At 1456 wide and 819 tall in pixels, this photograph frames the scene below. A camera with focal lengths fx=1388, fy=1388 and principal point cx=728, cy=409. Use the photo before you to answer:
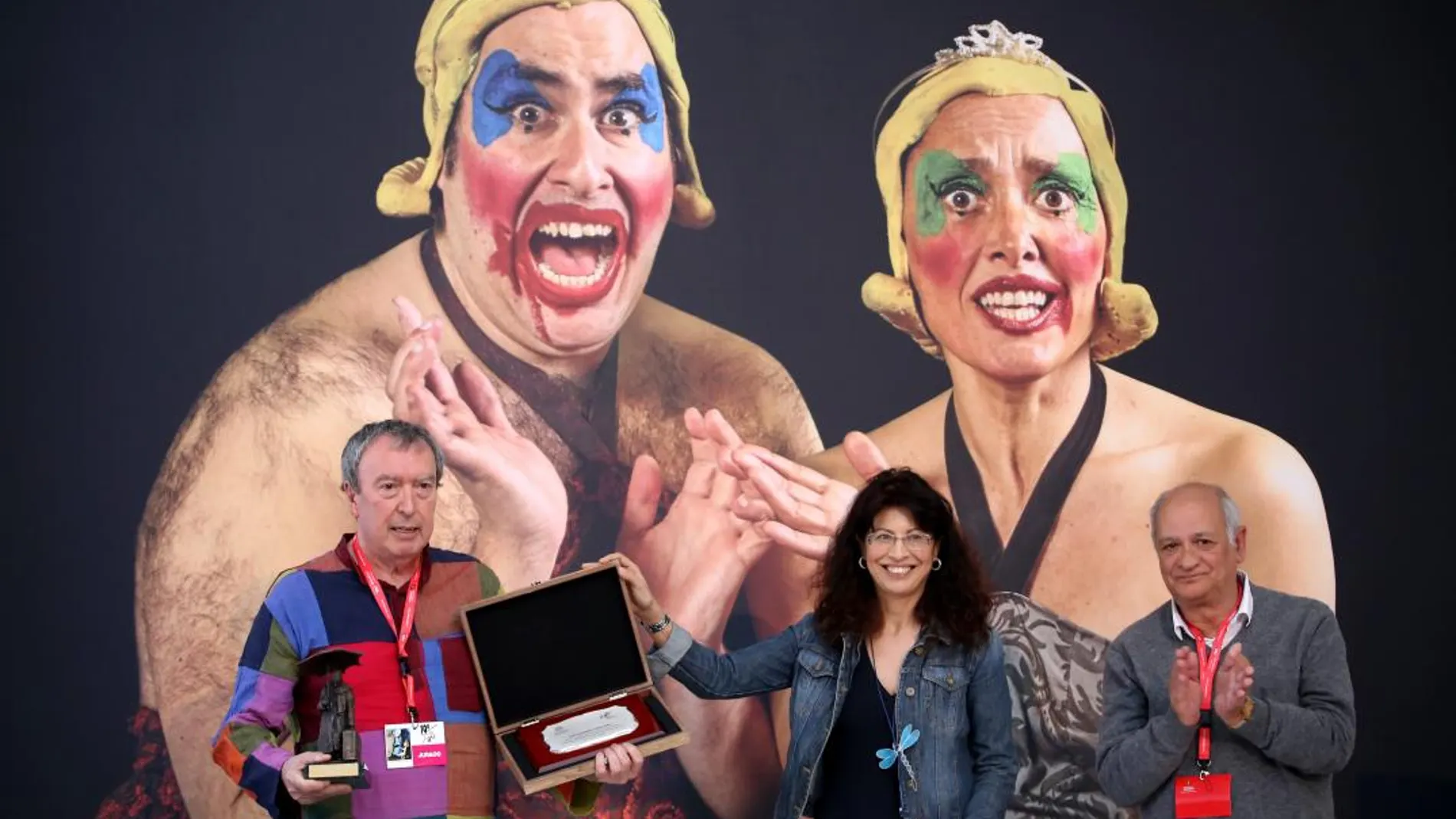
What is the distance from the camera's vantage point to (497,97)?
4172 millimetres

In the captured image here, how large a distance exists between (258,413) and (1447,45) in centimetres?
409

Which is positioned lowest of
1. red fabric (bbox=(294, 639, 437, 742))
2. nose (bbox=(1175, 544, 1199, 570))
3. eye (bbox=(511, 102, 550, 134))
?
red fabric (bbox=(294, 639, 437, 742))

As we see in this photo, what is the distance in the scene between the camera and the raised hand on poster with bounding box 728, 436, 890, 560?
4219mm

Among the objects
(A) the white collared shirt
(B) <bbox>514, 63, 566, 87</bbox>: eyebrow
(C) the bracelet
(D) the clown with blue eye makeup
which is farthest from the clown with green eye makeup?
(A) the white collared shirt

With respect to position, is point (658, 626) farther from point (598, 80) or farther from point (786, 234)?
point (598, 80)

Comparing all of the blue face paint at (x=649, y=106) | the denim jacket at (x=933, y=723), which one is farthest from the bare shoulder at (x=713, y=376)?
the denim jacket at (x=933, y=723)

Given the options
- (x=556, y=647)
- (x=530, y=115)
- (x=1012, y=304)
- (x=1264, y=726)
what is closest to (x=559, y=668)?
(x=556, y=647)

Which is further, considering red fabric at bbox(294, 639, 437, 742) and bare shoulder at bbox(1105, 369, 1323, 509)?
bare shoulder at bbox(1105, 369, 1323, 509)

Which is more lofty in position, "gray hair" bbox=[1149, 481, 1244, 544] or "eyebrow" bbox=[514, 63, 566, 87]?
"eyebrow" bbox=[514, 63, 566, 87]

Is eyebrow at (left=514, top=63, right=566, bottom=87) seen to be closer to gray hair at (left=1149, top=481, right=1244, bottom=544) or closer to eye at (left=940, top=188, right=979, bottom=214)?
eye at (left=940, top=188, right=979, bottom=214)

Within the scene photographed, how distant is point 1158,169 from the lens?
4.62 meters

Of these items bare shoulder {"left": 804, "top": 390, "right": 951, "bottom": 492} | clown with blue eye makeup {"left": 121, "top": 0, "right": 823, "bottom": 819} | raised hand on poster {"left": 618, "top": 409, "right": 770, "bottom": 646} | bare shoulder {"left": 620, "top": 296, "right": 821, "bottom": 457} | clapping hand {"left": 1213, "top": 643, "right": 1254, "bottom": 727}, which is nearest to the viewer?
clapping hand {"left": 1213, "top": 643, "right": 1254, "bottom": 727}

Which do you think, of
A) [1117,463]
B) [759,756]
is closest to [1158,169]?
[1117,463]

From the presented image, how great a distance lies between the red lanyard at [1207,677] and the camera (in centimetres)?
270
